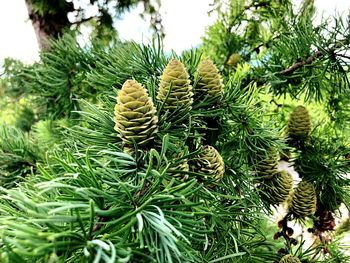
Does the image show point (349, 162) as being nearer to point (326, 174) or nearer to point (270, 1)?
point (326, 174)

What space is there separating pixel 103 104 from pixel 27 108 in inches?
29.2

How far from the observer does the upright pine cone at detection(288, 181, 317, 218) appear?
1.21ft

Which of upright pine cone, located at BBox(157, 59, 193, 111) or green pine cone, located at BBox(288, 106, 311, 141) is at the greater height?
green pine cone, located at BBox(288, 106, 311, 141)

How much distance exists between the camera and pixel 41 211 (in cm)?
18

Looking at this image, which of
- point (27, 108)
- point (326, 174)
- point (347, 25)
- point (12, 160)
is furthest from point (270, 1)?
point (27, 108)

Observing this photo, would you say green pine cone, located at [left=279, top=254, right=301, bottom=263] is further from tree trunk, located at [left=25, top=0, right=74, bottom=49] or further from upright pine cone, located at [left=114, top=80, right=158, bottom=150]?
tree trunk, located at [left=25, top=0, right=74, bottom=49]

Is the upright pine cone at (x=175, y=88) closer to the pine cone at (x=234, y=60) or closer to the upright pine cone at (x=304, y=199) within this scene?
the upright pine cone at (x=304, y=199)

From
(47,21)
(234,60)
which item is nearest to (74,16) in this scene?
(47,21)

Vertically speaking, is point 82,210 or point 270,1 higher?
point 270,1

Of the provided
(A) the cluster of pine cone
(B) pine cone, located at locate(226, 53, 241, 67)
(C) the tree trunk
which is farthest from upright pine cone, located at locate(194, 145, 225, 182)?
(C) the tree trunk

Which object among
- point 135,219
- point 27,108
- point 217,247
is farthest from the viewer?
point 27,108

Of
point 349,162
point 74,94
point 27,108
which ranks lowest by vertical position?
point 349,162

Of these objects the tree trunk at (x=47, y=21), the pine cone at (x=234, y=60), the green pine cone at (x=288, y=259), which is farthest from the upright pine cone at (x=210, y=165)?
the tree trunk at (x=47, y=21)

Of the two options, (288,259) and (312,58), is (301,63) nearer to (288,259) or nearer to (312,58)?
(312,58)
